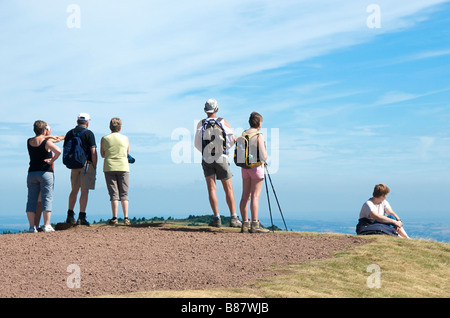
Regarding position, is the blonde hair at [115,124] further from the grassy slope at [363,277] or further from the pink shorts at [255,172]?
the grassy slope at [363,277]

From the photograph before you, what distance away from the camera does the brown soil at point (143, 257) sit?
959 cm

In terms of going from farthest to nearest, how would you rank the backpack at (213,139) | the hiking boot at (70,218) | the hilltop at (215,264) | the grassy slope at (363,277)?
1. the hiking boot at (70,218)
2. the backpack at (213,139)
3. the hilltop at (215,264)
4. the grassy slope at (363,277)

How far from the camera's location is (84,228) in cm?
→ 1477

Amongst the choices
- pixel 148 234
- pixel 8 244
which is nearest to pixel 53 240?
pixel 8 244

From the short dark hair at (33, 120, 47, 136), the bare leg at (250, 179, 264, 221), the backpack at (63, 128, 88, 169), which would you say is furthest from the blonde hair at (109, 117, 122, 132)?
the bare leg at (250, 179, 264, 221)

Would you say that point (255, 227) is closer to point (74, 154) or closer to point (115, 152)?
point (115, 152)

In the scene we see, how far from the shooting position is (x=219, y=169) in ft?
46.0

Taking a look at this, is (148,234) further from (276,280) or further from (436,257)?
(436,257)

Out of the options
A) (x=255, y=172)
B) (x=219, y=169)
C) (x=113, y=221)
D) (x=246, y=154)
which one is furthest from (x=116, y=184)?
(x=255, y=172)

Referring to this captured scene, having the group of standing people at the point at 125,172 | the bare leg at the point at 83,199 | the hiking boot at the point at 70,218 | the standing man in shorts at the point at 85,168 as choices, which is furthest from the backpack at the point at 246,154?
the hiking boot at the point at 70,218

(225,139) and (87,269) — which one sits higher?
(225,139)

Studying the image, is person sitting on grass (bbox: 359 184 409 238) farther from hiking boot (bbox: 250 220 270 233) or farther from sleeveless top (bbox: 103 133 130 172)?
sleeveless top (bbox: 103 133 130 172)
